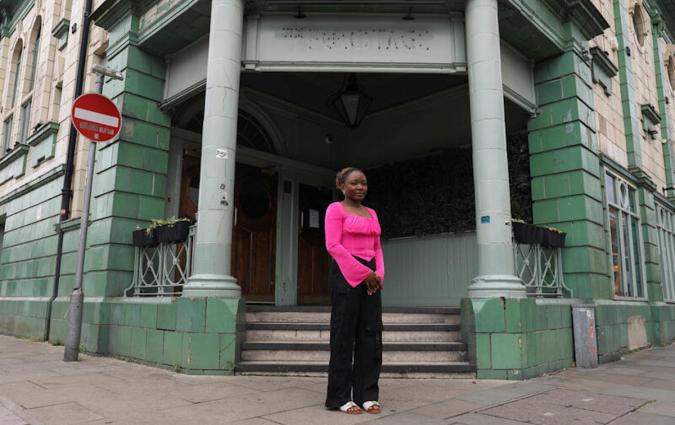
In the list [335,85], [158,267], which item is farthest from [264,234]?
[335,85]

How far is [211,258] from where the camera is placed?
5.62 m

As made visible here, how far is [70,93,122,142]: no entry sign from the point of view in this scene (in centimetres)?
668

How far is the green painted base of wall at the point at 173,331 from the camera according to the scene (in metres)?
5.38

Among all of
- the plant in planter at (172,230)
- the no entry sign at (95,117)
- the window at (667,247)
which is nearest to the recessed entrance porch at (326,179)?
the no entry sign at (95,117)

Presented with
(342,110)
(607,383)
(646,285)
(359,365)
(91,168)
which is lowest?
(607,383)

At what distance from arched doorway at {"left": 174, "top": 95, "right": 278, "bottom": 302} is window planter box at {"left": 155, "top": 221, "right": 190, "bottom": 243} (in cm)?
170

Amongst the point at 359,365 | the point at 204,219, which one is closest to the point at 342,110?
the point at 204,219

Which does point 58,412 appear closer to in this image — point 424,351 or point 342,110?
point 424,351

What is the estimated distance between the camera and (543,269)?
23.7ft

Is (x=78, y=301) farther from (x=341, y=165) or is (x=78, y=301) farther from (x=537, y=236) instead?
(x=537, y=236)

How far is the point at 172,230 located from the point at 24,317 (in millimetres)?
5619

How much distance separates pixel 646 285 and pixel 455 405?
7796 mm

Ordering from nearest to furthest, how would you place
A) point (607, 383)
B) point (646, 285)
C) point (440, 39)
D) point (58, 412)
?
point (58, 412) < point (607, 383) < point (440, 39) < point (646, 285)

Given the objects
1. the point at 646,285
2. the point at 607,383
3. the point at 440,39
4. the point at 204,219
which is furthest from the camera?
the point at 646,285
